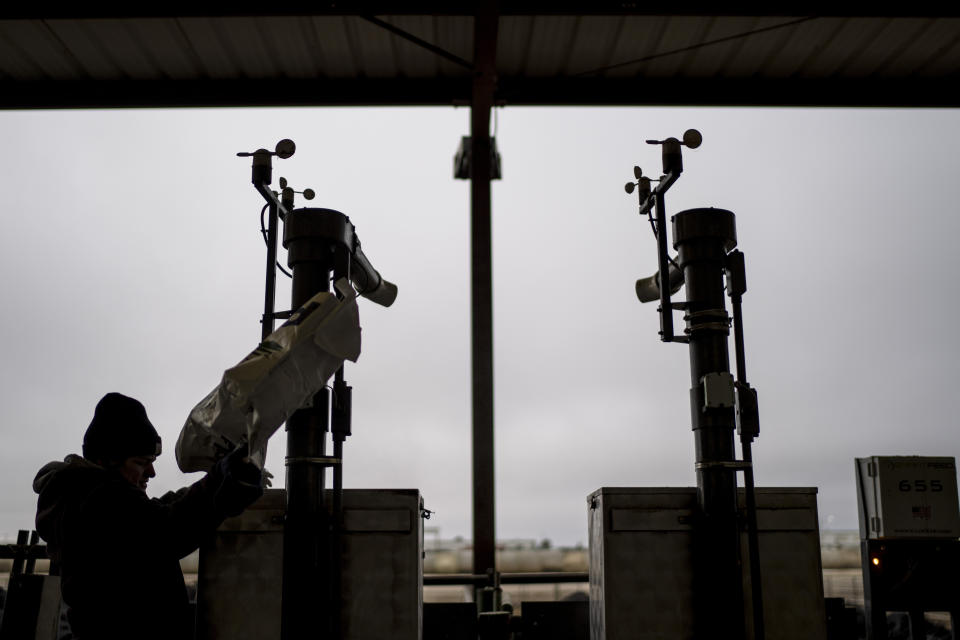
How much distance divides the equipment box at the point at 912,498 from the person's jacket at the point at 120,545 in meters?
3.50

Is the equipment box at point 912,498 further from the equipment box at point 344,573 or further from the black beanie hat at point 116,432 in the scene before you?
the black beanie hat at point 116,432

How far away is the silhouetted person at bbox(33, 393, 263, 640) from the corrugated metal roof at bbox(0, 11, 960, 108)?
4105mm

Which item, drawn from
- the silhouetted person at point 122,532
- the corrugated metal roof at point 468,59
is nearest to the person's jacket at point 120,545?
the silhouetted person at point 122,532

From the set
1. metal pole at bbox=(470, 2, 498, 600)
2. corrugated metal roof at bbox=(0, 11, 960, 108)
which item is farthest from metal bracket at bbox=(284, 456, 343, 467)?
corrugated metal roof at bbox=(0, 11, 960, 108)

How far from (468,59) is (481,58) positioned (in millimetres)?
760

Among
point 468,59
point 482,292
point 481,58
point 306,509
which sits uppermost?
point 468,59

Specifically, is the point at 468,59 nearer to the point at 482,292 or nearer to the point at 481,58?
the point at 481,58

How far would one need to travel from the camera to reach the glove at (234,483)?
7.24 ft

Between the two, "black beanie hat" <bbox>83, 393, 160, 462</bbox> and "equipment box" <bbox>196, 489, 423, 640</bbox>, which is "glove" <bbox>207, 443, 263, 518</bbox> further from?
"equipment box" <bbox>196, 489, 423, 640</bbox>

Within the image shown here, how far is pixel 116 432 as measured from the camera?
2.34 metres

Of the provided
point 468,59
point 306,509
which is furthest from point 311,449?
point 468,59

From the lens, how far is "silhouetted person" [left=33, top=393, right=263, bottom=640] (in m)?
2.19

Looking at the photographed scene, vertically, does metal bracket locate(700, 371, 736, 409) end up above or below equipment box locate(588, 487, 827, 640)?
above

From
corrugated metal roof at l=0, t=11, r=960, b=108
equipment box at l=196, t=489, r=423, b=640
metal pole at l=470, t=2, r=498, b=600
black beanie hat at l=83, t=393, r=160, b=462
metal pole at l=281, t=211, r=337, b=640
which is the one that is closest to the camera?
black beanie hat at l=83, t=393, r=160, b=462
